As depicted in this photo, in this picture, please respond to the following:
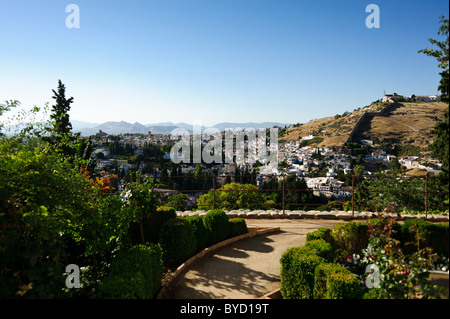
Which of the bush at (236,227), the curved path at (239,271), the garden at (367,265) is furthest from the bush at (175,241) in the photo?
the garden at (367,265)

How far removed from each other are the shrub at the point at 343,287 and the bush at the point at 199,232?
9.71 feet

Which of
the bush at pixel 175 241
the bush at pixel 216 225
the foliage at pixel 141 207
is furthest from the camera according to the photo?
the bush at pixel 216 225

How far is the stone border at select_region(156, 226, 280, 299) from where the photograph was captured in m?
4.20

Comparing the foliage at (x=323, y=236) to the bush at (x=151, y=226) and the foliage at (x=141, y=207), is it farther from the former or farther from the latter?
the foliage at (x=141, y=207)

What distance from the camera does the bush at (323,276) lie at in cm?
347

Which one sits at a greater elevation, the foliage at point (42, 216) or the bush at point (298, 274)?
→ the foliage at point (42, 216)

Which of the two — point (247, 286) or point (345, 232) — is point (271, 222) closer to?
point (345, 232)

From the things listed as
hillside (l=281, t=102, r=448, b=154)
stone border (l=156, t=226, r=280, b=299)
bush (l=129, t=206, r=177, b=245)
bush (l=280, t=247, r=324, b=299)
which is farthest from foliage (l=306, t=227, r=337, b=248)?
hillside (l=281, t=102, r=448, b=154)

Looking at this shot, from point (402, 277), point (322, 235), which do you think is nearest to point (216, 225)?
point (322, 235)

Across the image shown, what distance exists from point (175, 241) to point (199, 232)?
0.83 m

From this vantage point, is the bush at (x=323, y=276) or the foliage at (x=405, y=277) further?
the bush at (x=323, y=276)

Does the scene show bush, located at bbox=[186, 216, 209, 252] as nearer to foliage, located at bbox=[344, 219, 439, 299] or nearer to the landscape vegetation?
the landscape vegetation

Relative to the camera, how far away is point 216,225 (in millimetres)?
6156
